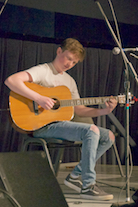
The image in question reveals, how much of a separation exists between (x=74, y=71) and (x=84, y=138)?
2144 millimetres

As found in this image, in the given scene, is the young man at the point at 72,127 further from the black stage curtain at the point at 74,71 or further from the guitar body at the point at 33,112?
the black stage curtain at the point at 74,71

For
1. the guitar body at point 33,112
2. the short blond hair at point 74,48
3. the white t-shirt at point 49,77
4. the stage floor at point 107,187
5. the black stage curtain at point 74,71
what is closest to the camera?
the stage floor at point 107,187

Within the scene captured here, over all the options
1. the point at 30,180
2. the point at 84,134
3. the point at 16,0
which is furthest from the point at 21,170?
the point at 16,0

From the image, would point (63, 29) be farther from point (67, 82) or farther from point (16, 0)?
point (67, 82)

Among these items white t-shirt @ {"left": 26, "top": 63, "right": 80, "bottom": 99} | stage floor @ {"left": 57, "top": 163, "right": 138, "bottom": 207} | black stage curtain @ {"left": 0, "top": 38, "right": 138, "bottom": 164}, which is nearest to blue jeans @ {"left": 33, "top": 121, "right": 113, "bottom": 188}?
stage floor @ {"left": 57, "top": 163, "right": 138, "bottom": 207}

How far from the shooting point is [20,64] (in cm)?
360

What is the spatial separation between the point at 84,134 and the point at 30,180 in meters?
0.62

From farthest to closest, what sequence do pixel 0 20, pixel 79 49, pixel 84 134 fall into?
pixel 0 20, pixel 79 49, pixel 84 134

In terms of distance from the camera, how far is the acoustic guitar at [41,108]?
1969 mm

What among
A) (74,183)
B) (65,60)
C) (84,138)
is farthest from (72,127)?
(65,60)

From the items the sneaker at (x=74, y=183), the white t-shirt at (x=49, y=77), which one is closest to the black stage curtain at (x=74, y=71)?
the white t-shirt at (x=49, y=77)

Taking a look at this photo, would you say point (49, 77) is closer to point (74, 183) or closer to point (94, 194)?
point (74, 183)

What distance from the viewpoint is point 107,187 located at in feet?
7.30

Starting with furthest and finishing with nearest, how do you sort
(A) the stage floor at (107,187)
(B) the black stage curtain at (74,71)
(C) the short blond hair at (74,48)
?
1. (B) the black stage curtain at (74,71)
2. (C) the short blond hair at (74,48)
3. (A) the stage floor at (107,187)
